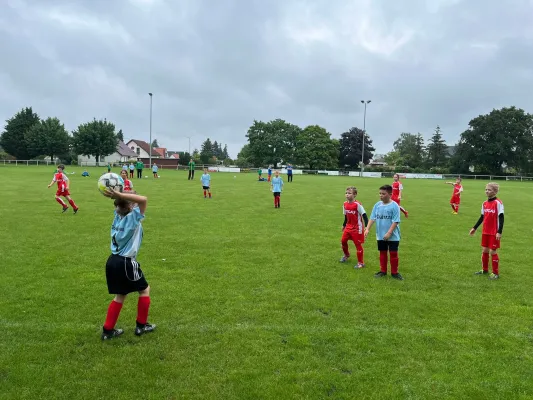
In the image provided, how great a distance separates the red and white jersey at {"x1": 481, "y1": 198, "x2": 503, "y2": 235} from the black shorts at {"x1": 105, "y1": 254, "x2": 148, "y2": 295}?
23.4ft

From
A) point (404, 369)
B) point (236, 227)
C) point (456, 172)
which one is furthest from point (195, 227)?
point (456, 172)

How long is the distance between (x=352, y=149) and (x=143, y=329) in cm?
9909

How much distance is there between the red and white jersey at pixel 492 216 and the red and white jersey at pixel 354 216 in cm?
257

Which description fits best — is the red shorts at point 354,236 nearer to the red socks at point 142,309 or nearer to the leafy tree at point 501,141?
the red socks at point 142,309

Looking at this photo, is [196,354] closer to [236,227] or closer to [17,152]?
[236,227]

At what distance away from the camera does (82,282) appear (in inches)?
286

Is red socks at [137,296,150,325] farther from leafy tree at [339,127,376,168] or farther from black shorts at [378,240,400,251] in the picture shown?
leafy tree at [339,127,376,168]

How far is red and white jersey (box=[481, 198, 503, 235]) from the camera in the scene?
8180mm

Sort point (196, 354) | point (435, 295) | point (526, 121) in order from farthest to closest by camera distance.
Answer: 1. point (526, 121)
2. point (435, 295)
3. point (196, 354)

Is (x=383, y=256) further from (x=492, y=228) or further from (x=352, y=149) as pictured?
(x=352, y=149)

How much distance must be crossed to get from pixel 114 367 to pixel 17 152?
92270 mm

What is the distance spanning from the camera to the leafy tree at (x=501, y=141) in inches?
3076

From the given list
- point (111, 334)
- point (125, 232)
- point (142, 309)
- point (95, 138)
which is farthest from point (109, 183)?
point (95, 138)

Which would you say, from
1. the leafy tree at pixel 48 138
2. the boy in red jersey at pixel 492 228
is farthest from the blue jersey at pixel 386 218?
the leafy tree at pixel 48 138
